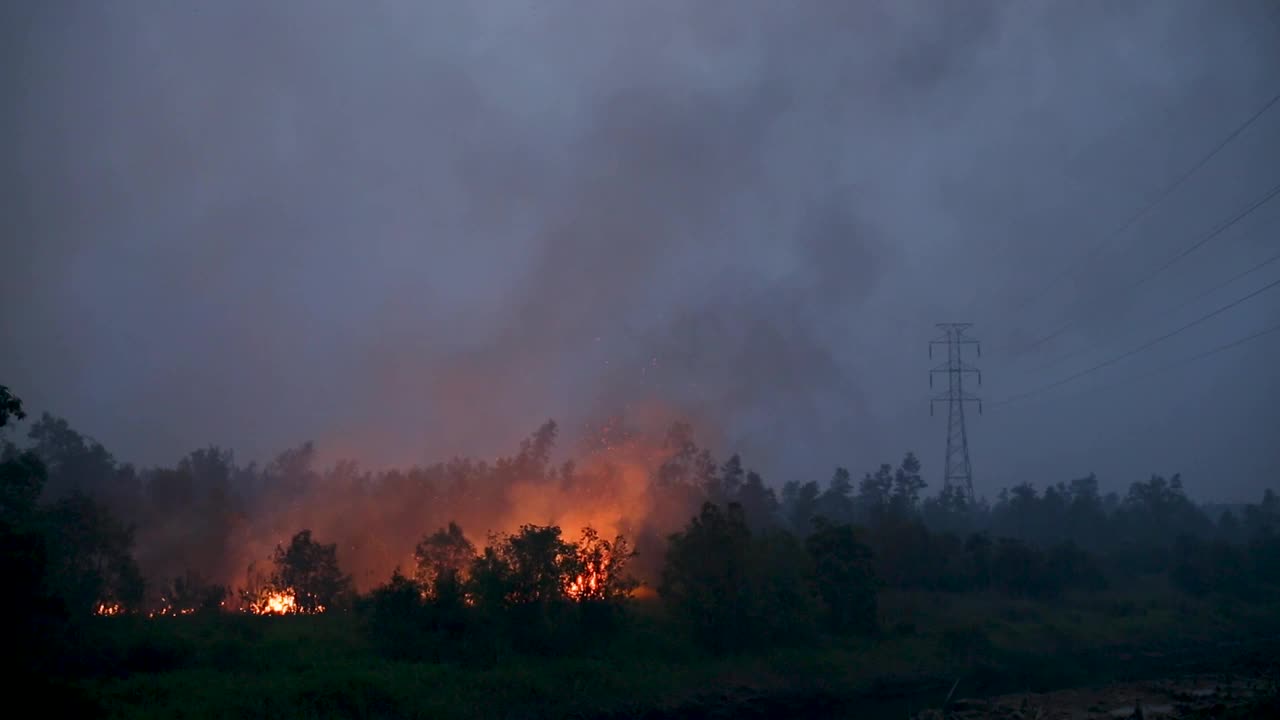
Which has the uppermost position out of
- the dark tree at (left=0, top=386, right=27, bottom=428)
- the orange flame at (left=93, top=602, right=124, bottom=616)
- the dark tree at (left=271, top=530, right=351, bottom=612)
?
the dark tree at (left=0, top=386, right=27, bottom=428)

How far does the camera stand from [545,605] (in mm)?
49188

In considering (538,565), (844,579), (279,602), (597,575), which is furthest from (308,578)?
(844,579)

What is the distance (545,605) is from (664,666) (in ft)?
25.3

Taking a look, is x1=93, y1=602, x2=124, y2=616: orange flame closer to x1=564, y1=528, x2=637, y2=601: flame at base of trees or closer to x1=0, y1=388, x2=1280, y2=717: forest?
x1=0, y1=388, x2=1280, y2=717: forest

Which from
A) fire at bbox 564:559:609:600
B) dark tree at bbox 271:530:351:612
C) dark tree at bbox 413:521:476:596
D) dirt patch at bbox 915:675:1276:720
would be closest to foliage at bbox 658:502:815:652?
fire at bbox 564:559:609:600

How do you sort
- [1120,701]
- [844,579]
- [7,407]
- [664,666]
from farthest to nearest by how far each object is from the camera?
1. [844,579]
2. [664,666]
3. [1120,701]
4. [7,407]

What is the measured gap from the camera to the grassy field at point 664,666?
36062 millimetres

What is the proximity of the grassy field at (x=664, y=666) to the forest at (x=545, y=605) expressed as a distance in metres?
0.16

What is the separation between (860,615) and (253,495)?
94.9m

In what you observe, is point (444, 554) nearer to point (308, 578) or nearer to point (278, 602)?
point (308, 578)

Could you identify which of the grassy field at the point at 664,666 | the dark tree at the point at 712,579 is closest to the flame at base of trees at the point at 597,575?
the grassy field at the point at 664,666

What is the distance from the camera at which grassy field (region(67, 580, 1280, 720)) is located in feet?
118

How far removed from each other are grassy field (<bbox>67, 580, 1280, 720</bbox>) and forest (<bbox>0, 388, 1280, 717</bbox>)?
0.53 feet

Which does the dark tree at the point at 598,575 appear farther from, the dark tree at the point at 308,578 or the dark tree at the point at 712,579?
the dark tree at the point at 308,578
